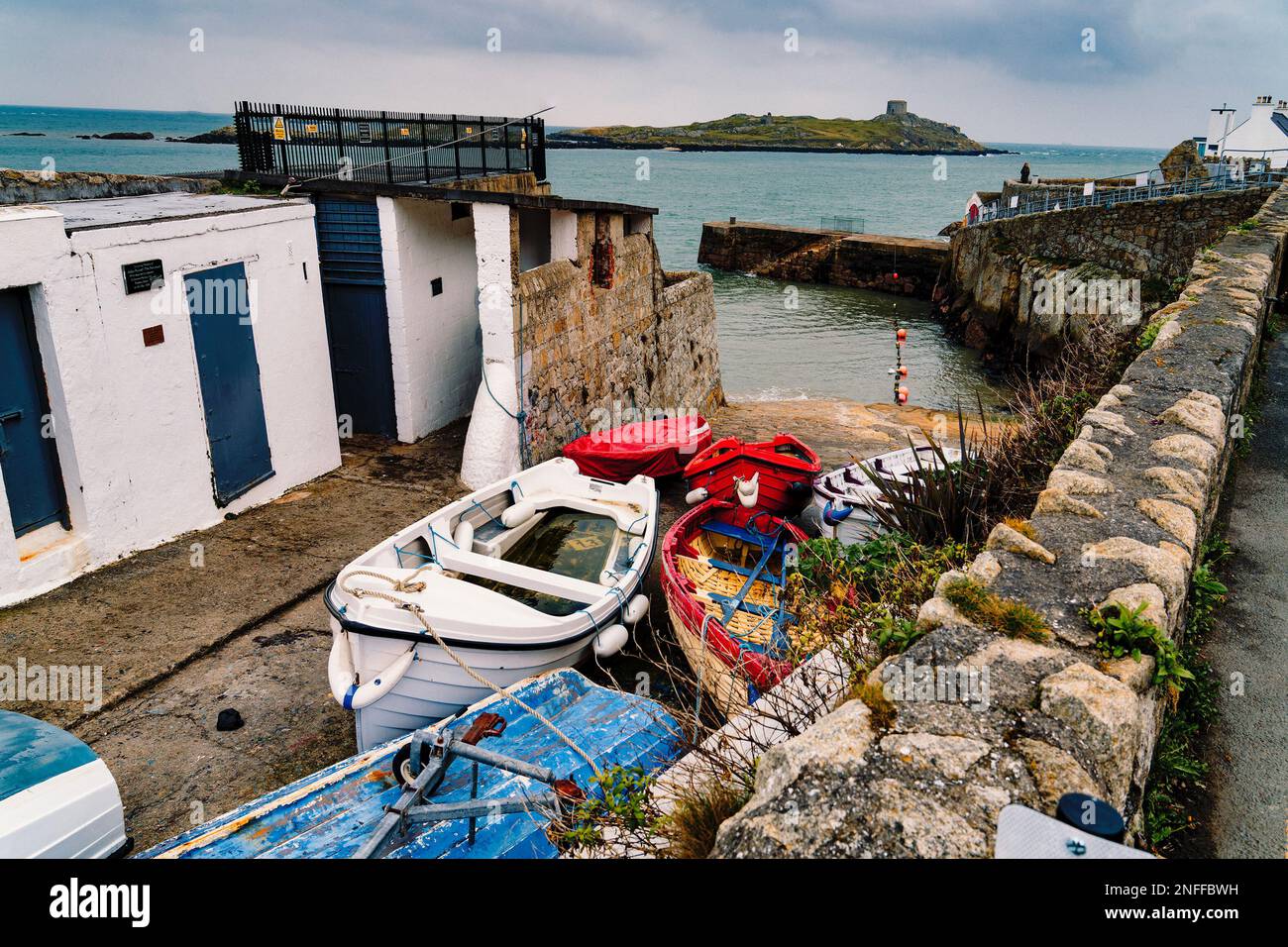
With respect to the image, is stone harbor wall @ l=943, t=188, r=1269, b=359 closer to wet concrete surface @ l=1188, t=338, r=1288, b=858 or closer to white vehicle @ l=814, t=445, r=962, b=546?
white vehicle @ l=814, t=445, r=962, b=546

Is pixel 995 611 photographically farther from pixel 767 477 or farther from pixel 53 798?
pixel 767 477

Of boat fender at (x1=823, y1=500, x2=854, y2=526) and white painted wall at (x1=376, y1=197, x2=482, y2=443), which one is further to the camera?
white painted wall at (x1=376, y1=197, x2=482, y2=443)

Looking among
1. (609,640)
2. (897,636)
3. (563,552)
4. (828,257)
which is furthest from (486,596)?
(828,257)

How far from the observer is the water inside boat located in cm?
775

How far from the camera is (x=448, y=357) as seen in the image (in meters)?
12.9

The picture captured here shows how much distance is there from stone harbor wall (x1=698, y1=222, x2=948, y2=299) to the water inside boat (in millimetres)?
33725

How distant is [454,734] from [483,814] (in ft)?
2.09

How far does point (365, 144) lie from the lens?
12922 mm

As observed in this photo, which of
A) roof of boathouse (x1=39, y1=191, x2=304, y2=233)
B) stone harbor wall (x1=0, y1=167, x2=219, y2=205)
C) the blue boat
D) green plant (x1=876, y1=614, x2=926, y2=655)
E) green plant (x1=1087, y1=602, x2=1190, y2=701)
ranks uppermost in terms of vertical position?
stone harbor wall (x1=0, y1=167, x2=219, y2=205)

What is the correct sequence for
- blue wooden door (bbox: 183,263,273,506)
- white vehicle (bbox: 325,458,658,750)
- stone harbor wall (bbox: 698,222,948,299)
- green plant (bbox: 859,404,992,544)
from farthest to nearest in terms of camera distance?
stone harbor wall (bbox: 698,222,948,299) < blue wooden door (bbox: 183,263,273,506) < white vehicle (bbox: 325,458,658,750) < green plant (bbox: 859,404,992,544)

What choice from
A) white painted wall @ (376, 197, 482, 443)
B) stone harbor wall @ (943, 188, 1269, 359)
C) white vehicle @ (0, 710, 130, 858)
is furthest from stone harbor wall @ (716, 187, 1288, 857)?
stone harbor wall @ (943, 188, 1269, 359)

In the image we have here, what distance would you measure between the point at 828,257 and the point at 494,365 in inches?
1408
